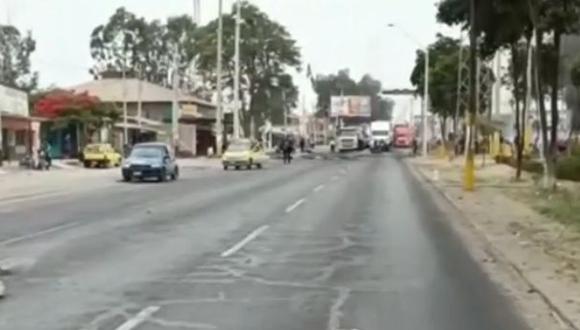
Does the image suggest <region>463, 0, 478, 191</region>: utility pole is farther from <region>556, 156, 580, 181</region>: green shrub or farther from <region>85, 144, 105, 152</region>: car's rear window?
<region>85, 144, 105, 152</region>: car's rear window

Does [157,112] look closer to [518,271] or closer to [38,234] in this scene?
[38,234]

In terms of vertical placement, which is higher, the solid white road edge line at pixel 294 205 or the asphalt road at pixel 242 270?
the asphalt road at pixel 242 270

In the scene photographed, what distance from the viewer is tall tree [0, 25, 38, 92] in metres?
123

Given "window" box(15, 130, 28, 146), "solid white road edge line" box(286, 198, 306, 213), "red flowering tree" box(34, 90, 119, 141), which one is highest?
"red flowering tree" box(34, 90, 119, 141)

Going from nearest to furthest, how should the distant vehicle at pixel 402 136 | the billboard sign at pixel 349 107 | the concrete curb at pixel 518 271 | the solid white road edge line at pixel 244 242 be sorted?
the concrete curb at pixel 518 271 < the solid white road edge line at pixel 244 242 < the distant vehicle at pixel 402 136 < the billboard sign at pixel 349 107

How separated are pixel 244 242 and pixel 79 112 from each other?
2408 inches

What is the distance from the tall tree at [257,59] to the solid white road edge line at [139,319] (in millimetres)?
95397

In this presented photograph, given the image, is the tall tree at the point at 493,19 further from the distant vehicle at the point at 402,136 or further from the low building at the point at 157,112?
the distant vehicle at the point at 402,136

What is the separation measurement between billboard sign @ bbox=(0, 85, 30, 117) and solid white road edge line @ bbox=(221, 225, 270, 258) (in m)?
47.7

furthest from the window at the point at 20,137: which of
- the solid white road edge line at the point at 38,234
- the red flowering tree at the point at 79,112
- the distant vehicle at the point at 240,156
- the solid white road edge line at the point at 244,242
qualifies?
the solid white road edge line at the point at 244,242

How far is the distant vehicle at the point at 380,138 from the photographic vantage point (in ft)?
394

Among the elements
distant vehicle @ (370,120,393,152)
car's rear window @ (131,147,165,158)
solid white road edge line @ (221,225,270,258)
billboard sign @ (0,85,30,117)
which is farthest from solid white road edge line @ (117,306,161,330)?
distant vehicle @ (370,120,393,152)

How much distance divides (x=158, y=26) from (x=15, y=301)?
422 ft

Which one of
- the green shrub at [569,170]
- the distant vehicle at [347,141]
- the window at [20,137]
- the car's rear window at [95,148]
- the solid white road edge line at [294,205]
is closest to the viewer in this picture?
the solid white road edge line at [294,205]
